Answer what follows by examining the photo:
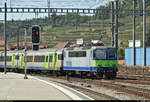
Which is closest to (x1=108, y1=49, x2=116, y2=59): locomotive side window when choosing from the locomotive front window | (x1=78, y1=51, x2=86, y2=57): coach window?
the locomotive front window

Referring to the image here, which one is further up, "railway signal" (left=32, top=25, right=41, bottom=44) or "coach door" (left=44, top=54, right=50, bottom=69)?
"railway signal" (left=32, top=25, right=41, bottom=44)

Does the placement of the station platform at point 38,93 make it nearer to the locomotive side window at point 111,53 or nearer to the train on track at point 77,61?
the train on track at point 77,61

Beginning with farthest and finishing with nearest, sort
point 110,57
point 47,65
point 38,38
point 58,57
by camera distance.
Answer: point 47,65 < point 58,57 < point 110,57 < point 38,38

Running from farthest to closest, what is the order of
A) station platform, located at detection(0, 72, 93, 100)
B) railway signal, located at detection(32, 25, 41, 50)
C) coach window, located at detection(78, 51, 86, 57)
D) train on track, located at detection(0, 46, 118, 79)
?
coach window, located at detection(78, 51, 86, 57)
train on track, located at detection(0, 46, 118, 79)
railway signal, located at detection(32, 25, 41, 50)
station platform, located at detection(0, 72, 93, 100)

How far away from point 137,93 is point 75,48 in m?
18.4

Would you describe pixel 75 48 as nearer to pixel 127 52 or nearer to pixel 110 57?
pixel 110 57

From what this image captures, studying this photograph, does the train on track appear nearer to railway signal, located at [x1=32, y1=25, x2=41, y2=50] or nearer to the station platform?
railway signal, located at [x1=32, y1=25, x2=41, y2=50]

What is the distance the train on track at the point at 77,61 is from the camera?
3353 cm

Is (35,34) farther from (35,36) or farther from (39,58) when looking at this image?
(39,58)

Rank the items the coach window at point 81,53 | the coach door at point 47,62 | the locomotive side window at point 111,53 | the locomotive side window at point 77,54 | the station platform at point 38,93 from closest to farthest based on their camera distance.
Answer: the station platform at point 38,93 → the locomotive side window at point 111,53 → the coach window at point 81,53 → the locomotive side window at point 77,54 → the coach door at point 47,62

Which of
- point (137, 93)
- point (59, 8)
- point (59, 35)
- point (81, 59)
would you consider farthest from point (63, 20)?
point (137, 93)

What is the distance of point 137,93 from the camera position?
19359 mm

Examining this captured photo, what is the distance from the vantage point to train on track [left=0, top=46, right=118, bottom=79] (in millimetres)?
33531

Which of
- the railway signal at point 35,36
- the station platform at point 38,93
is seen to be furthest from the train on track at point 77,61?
the station platform at point 38,93
